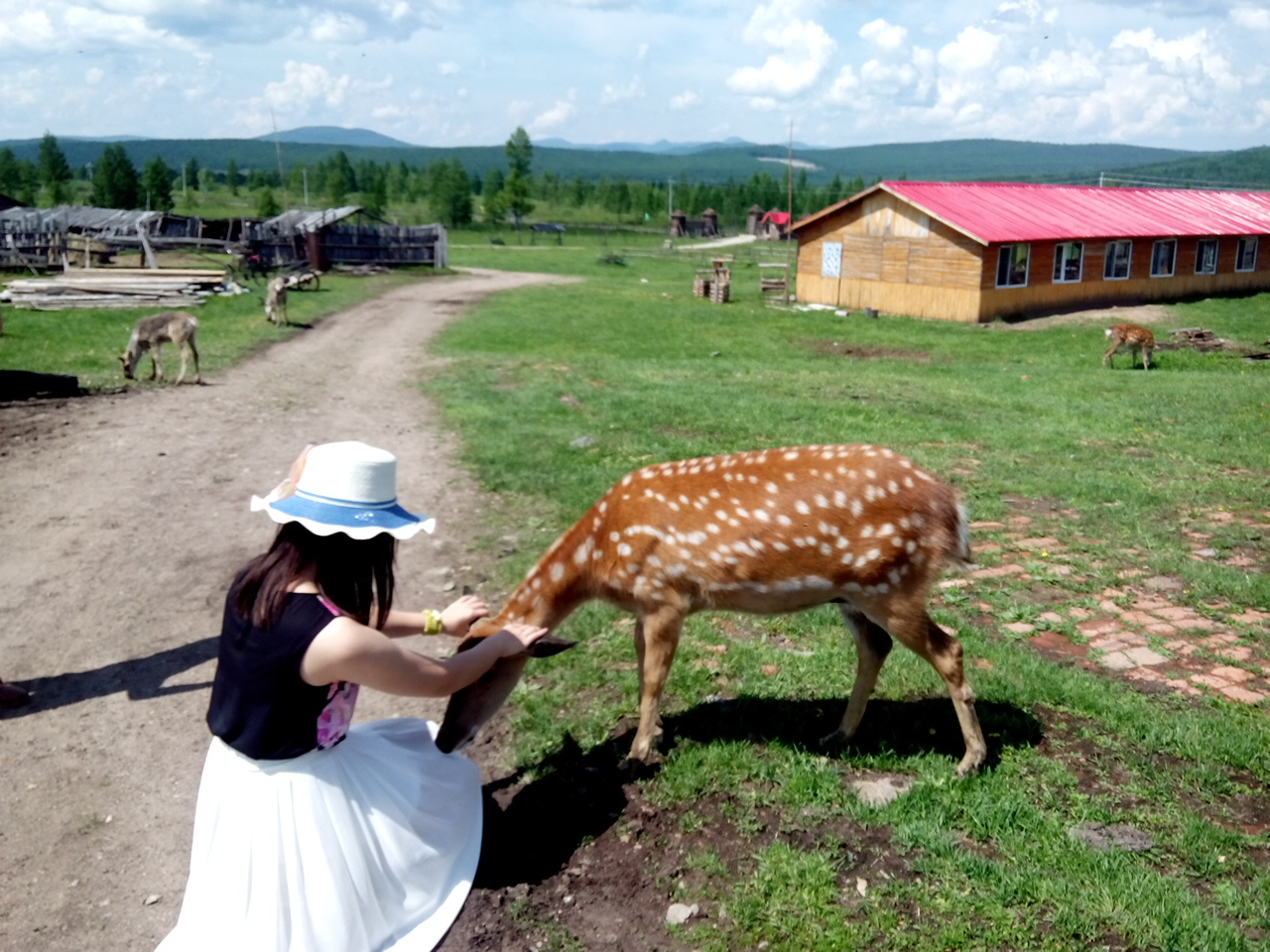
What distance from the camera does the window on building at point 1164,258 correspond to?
38719 mm

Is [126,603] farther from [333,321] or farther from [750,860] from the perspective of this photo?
[333,321]

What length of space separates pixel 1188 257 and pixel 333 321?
32.1 meters

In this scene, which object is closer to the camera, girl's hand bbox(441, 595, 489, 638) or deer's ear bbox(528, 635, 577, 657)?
girl's hand bbox(441, 595, 489, 638)

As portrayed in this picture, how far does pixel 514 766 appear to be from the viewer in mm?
5895

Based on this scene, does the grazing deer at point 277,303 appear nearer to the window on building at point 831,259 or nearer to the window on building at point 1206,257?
the window on building at point 831,259

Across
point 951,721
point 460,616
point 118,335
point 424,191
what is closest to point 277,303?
point 118,335

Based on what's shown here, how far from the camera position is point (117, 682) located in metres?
6.84

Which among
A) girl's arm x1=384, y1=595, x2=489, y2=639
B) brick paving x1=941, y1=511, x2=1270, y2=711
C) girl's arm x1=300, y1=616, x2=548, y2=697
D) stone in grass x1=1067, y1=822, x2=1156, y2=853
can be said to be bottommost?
stone in grass x1=1067, y1=822, x2=1156, y2=853

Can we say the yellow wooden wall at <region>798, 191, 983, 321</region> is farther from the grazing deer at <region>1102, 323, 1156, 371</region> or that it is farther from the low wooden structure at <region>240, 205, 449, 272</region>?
the low wooden structure at <region>240, 205, 449, 272</region>

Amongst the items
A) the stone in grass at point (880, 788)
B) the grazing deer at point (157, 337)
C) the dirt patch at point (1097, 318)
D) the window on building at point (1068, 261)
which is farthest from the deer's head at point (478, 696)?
the window on building at point (1068, 261)

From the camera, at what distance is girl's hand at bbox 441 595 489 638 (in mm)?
4895

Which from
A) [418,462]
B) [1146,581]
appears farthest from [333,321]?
[1146,581]

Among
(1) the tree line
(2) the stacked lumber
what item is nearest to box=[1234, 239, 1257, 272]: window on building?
(2) the stacked lumber

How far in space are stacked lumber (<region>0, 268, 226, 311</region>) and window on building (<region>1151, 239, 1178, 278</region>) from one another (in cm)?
3333
